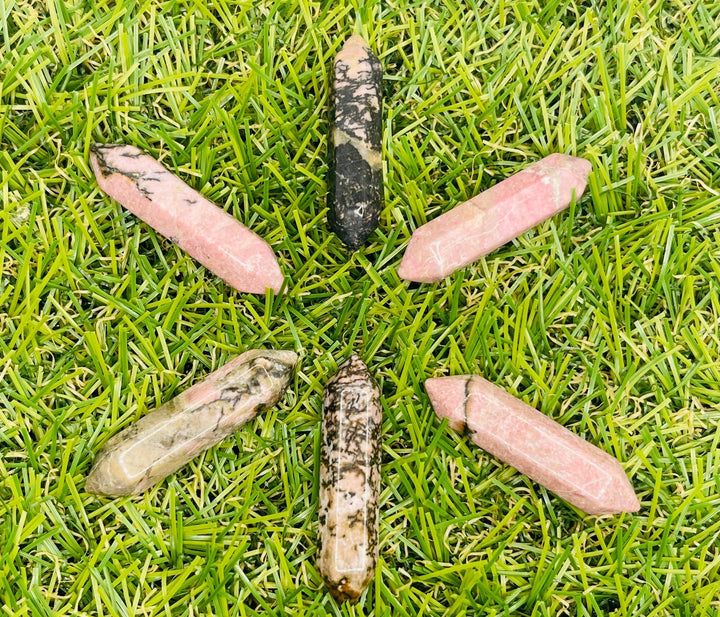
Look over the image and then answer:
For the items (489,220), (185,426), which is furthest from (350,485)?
(489,220)

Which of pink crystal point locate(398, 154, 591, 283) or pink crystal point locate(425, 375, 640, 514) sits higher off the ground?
pink crystal point locate(398, 154, 591, 283)

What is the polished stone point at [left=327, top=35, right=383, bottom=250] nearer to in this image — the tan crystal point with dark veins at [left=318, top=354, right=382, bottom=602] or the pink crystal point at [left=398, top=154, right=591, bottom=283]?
the pink crystal point at [left=398, top=154, right=591, bottom=283]

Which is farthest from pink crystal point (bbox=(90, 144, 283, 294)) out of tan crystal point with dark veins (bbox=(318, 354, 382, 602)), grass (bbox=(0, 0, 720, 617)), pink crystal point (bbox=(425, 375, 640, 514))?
pink crystal point (bbox=(425, 375, 640, 514))

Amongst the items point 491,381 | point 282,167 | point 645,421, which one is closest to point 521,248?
point 491,381

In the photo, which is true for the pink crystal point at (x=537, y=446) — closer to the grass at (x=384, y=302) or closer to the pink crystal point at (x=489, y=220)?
the grass at (x=384, y=302)

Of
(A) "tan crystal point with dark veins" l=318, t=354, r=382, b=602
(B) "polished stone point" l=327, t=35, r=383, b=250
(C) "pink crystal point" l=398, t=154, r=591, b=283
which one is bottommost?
(A) "tan crystal point with dark veins" l=318, t=354, r=382, b=602

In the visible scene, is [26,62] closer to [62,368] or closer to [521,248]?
[62,368]

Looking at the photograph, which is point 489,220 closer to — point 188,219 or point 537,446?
point 537,446
